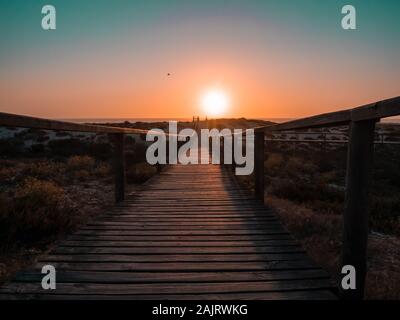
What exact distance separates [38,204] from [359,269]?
5.95m

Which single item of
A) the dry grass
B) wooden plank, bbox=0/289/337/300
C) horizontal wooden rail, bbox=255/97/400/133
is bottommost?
the dry grass

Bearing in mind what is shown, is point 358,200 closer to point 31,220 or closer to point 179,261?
point 179,261

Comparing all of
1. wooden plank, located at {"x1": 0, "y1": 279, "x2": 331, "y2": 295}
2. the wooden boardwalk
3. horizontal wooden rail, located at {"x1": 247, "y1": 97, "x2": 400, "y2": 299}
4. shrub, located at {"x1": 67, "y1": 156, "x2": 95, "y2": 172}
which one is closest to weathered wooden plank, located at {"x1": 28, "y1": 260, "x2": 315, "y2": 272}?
the wooden boardwalk

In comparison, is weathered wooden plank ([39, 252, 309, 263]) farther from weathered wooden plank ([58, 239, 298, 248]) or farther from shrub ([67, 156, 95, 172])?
shrub ([67, 156, 95, 172])

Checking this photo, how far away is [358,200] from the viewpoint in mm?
2340

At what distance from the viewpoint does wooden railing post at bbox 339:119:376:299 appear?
2.26 meters

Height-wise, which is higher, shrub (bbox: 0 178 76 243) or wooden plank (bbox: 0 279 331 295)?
wooden plank (bbox: 0 279 331 295)

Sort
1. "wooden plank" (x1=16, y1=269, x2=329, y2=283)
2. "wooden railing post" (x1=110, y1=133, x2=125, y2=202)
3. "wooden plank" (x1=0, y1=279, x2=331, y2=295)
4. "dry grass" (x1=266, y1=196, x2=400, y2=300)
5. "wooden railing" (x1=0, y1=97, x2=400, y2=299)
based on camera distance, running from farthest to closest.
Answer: "wooden railing post" (x1=110, y1=133, x2=125, y2=202) → "dry grass" (x1=266, y1=196, x2=400, y2=300) → "wooden plank" (x1=16, y1=269, x2=329, y2=283) → "wooden plank" (x1=0, y1=279, x2=331, y2=295) → "wooden railing" (x1=0, y1=97, x2=400, y2=299)

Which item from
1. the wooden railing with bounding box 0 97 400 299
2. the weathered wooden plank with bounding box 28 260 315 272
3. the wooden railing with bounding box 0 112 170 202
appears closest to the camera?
the wooden railing with bounding box 0 97 400 299

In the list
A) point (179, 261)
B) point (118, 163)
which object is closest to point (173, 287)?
point (179, 261)

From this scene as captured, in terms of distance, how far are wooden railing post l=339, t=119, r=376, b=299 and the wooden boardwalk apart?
0.95ft

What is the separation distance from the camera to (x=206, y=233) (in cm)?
404
